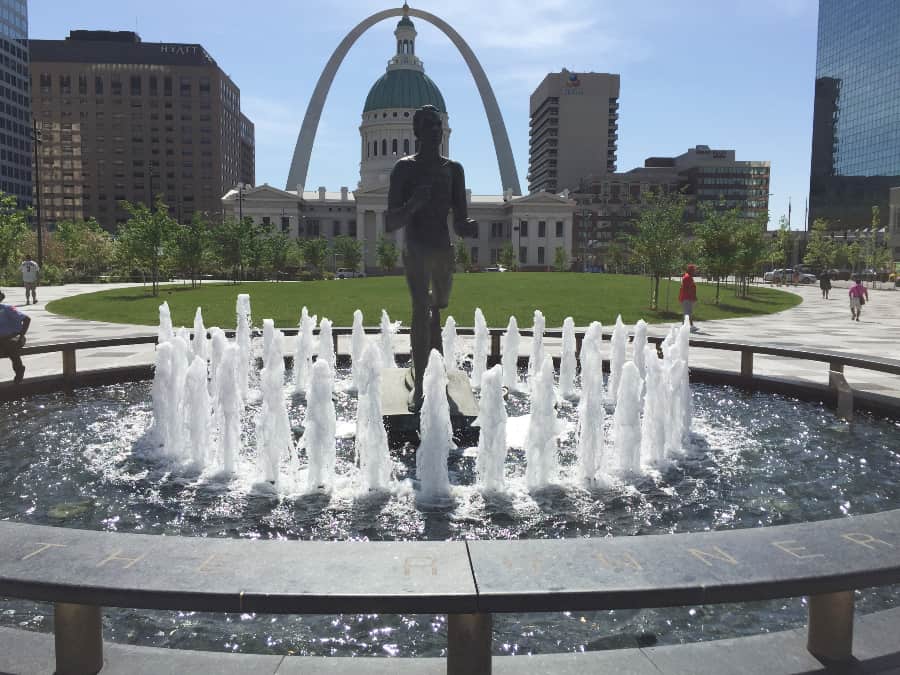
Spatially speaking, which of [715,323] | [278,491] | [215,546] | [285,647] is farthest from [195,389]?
[715,323]

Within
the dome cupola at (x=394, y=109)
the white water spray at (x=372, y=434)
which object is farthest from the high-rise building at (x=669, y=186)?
the white water spray at (x=372, y=434)

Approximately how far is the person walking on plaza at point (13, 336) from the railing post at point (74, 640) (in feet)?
29.0

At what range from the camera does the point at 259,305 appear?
3309 centimetres

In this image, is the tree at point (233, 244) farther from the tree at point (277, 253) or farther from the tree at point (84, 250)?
the tree at point (84, 250)

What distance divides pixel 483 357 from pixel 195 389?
6.42 metres

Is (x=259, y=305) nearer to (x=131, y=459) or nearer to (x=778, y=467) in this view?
(x=131, y=459)

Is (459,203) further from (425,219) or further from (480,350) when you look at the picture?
(480,350)

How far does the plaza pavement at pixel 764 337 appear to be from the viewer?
1314cm

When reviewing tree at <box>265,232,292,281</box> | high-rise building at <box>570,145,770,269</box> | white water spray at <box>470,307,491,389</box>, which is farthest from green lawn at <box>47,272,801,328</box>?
high-rise building at <box>570,145,770,269</box>

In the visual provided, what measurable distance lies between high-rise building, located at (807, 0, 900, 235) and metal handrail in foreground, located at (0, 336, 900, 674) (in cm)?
15184

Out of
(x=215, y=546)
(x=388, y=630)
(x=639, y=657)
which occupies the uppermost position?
(x=215, y=546)

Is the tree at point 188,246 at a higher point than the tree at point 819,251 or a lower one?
lower

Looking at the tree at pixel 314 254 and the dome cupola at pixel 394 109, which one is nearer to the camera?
the tree at pixel 314 254

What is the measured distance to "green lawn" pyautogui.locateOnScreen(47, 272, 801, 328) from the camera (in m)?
28.0
